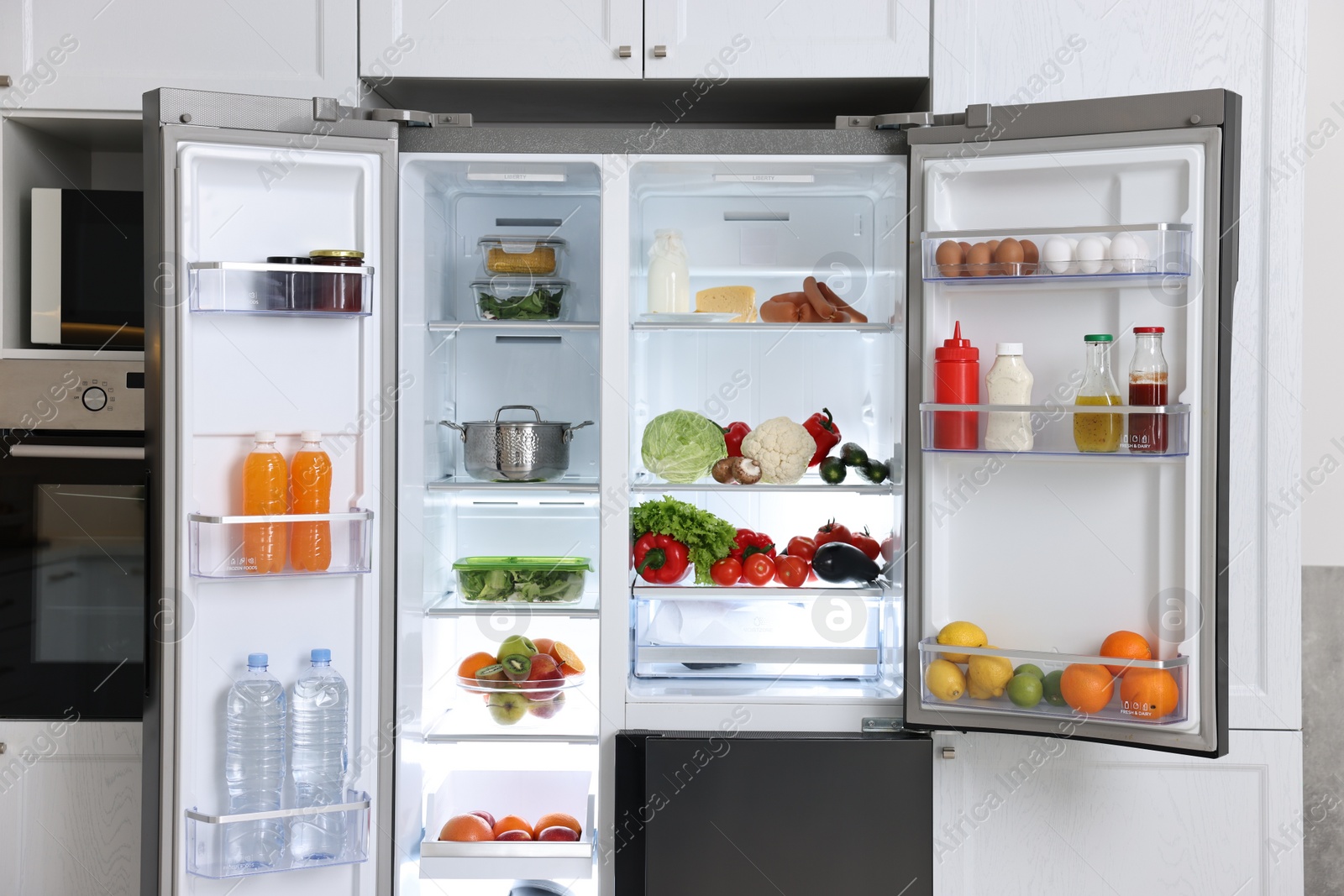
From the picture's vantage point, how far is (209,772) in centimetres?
175

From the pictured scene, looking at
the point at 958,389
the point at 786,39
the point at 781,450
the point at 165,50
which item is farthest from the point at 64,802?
the point at 786,39

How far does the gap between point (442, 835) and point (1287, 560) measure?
1981 mm

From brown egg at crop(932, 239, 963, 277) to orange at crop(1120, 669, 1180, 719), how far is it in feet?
2.79

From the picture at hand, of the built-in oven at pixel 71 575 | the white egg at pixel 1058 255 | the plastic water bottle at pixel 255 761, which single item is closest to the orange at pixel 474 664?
the plastic water bottle at pixel 255 761

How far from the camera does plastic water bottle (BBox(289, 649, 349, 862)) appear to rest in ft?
5.82

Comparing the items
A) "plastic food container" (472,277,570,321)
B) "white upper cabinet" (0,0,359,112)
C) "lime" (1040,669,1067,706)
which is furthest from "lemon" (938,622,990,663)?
"white upper cabinet" (0,0,359,112)

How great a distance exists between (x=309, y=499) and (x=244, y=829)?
0.69 m

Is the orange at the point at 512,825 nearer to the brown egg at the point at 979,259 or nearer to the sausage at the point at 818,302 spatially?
the sausage at the point at 818,302

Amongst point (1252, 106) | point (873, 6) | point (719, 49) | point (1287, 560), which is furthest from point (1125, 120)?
point (1287, 560)

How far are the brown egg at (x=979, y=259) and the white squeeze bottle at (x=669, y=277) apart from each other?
2.16ft

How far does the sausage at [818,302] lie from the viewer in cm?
200

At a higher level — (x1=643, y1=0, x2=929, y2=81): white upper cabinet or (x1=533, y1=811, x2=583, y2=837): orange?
(x1=643, y1=0, x2=929, y2=81): white upper cabinet

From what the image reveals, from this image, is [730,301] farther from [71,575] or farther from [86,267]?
[71,575]

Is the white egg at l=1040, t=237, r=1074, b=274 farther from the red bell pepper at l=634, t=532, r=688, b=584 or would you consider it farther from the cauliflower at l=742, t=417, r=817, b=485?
the red bell pepper at l=634, t=532, r=688, b=584
